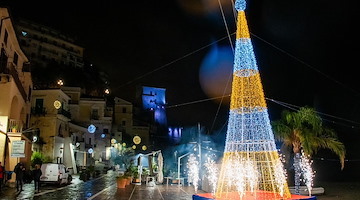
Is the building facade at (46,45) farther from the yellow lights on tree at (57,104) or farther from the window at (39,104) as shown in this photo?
the yellow lights on tree at (57,104)

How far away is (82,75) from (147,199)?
2322 inches

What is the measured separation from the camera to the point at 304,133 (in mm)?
19797

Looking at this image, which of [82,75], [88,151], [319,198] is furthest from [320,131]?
[82,75]

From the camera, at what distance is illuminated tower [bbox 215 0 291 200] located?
43.0ft

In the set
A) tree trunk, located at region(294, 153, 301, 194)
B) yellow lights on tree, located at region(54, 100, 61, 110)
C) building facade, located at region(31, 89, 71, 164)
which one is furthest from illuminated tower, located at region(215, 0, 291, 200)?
building facade, located at region(31, 89, 71, 164)

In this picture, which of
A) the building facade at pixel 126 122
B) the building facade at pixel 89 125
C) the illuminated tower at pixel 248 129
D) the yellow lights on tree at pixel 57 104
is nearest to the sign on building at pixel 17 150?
the illuminated tower at pixel 248 129

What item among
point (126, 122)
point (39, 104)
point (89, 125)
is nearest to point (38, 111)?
point (39, 104)

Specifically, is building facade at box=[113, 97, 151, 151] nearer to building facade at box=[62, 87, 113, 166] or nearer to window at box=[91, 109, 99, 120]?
building facade at box=[62, 87, 113, 166]

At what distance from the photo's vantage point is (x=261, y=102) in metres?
13.2

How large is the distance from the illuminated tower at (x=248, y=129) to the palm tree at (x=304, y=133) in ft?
21.1

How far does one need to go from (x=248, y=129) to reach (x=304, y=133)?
789 cm

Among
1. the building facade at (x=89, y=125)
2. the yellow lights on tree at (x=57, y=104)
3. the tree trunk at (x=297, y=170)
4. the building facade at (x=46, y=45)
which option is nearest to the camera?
the tree trunk at (x=297, y=170)

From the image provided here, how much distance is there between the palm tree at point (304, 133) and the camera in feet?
65.1

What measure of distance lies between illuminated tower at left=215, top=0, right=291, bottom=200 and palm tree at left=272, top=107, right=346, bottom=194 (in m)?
6.42
